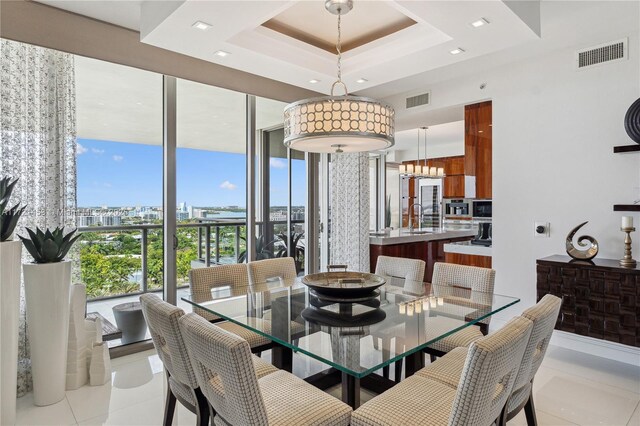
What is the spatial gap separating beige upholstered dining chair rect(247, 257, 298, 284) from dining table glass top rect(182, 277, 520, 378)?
6.1 inches

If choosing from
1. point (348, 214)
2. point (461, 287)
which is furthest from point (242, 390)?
point (348, 214)

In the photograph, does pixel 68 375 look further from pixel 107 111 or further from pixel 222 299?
pixel 107 111

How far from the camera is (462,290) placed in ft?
9.02

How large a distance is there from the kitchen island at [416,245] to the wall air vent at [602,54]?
2.86 metres

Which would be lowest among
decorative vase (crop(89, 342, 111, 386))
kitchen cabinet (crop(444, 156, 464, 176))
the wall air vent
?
decorative vase (crop(89, 342, 111, 386))

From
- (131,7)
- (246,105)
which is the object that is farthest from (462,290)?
(131,7)

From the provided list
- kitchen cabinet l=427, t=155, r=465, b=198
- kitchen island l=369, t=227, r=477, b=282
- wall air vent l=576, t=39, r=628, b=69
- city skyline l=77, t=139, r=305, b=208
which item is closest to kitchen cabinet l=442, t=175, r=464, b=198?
kitchen cabinet l=427, t=155, r=465, b=198

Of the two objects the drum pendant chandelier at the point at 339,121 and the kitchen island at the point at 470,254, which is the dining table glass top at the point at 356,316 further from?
the kitchen island at the point at 470,254

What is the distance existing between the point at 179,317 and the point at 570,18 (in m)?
3.47

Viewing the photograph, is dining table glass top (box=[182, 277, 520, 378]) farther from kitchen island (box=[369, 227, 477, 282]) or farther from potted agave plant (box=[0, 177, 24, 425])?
kitchen island (box=[369, 227, 477, 282])

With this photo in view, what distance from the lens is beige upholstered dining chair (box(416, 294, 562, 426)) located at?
1.58 meters

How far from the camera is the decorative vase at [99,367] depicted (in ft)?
9.20

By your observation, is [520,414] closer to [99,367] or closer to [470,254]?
[470,254]

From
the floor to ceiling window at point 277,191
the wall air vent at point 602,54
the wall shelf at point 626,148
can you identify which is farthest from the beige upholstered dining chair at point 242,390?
the wall air vent at point 602,54
